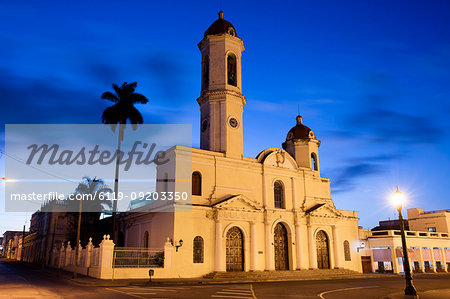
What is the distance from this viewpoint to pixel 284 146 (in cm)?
4316

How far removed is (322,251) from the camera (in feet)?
120

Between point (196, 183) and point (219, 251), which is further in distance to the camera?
point (196, 183)

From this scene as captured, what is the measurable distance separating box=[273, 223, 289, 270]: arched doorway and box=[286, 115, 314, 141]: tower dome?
36.8 feet

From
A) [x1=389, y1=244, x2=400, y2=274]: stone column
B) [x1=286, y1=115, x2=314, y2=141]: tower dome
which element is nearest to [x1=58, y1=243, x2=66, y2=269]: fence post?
[x1=286, y1=115, x2=314, y2=141]: tower dome

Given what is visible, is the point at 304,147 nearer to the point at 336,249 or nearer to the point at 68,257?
the point at 336,249

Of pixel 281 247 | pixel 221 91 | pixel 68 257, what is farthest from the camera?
pixel 68 257

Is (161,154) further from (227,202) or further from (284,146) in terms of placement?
(284,146)

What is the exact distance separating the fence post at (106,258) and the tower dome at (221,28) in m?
22.5

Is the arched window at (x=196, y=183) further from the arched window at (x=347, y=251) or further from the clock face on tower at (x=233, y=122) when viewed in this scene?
the arched window at (x=347, y=251)

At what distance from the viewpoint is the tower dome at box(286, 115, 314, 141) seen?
41.5 meters

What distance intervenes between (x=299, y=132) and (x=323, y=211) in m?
9.65

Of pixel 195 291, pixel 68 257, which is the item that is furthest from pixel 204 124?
pixel 195 291

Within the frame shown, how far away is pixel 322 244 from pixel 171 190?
16776mm

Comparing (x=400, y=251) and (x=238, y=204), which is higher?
(x=238, y=204)
